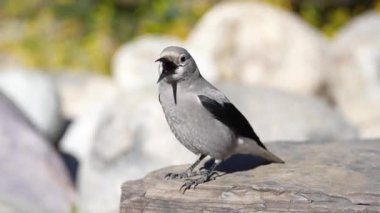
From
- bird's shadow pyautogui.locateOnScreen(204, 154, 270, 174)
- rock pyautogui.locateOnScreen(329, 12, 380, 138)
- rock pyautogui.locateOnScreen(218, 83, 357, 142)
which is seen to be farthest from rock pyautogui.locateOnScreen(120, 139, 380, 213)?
rock pyautogui.locateOnScreen(329, 12, 380, 138)

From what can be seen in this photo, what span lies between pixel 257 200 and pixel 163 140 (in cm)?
280

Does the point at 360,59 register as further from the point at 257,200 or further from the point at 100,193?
the point at 257,200

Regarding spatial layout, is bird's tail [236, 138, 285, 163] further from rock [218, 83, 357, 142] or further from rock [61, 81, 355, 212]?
rock [218, 83, 357, 142]

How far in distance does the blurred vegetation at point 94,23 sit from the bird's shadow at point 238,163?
700 centimetres

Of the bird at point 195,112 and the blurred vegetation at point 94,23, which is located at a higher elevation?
the blurred vegetation at point 94,23

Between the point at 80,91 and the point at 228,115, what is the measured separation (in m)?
6.03

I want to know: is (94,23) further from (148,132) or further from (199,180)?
(199,180)

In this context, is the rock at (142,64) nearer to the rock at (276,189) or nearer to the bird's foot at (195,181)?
the rock at (276,189)

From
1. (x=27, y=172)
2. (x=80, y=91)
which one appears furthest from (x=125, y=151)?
(x=80, y=91)

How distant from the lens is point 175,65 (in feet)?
15.8

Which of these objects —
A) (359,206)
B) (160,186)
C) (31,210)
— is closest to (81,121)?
(31,210)

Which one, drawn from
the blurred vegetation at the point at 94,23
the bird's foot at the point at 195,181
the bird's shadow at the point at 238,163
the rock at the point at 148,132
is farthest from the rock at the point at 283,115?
the blurred vegetation at the point at 94,23

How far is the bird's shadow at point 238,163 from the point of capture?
5.32m

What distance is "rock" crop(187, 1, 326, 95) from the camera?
1059cm
